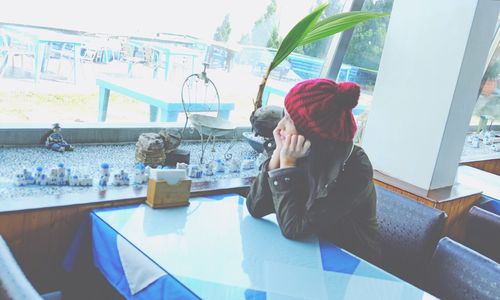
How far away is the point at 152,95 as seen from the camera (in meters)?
2.50

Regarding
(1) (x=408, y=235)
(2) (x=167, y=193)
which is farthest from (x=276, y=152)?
A: (1) (x=408, y=235)

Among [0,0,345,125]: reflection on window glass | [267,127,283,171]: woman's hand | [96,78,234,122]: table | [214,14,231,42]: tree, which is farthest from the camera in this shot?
[214,14,231,42]: tree

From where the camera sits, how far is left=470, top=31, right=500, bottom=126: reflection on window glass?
4.30m

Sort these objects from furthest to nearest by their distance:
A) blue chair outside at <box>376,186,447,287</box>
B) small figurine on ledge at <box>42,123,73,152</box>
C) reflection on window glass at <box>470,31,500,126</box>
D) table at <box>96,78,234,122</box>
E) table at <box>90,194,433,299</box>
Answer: reflection on window glass at <box>470,31,500,126</box> < table at <box>96,78,234,122</box> < small figurine on ledge at <box>42,123,73,152</box> < blue chair outside at <box>376,186,447,287</box> < table at <box>90,194,433,299</box>

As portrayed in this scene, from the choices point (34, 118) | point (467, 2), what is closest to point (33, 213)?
point (34, 118)

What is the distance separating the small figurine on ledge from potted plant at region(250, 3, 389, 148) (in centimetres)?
83

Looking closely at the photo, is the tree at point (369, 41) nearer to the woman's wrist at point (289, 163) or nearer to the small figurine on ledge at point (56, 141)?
the woman's wrist at point (289, 163)

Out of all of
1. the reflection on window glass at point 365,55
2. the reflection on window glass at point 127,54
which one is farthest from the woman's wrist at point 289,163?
the reflection on window glass at point 365,55

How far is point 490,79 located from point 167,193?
404 centimetres

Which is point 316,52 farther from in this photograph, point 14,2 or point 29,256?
point 29,256

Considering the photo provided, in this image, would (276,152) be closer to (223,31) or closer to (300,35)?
(300,35)

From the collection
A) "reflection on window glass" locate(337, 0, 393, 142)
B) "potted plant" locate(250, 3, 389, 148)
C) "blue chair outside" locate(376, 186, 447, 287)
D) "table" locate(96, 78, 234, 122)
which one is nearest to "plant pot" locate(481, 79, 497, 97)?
"reflection on window glass" locate(337, 0, 393, 142)

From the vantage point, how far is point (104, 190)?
5.17ft

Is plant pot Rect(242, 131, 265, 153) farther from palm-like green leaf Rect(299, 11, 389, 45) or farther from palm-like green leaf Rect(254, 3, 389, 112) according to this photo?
palm-like green leaf Rect(299, 11, 389, 45)
